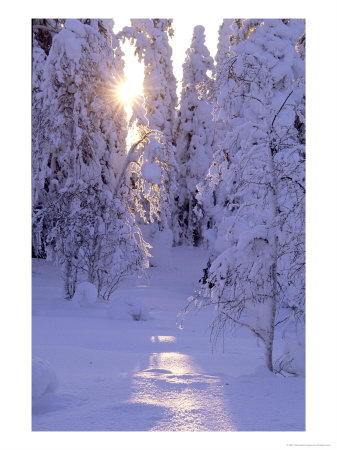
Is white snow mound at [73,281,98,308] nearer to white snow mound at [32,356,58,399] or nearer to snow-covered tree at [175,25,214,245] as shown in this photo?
white snow mound at [32,356,58,399]

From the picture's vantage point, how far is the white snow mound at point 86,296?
39.2 ft

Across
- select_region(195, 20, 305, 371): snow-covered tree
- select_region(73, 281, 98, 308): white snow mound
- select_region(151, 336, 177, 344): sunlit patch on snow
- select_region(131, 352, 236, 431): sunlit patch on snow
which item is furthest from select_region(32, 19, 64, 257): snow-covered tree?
select_region(131, 352, 236, 431): sunlit patch on snow

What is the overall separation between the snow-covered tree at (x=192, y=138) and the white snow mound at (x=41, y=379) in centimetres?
2834

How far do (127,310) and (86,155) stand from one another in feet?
18.5

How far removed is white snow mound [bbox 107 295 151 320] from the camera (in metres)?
11.1

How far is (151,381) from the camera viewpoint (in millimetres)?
4930

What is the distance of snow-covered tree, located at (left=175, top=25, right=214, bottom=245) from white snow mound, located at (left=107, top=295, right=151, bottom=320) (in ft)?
70.1

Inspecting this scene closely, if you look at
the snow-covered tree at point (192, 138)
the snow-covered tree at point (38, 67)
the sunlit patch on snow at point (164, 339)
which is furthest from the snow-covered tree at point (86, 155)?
the snow-covered tree at point (192, 138)

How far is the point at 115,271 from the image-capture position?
511 inches

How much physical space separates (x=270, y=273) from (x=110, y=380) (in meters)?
2.12

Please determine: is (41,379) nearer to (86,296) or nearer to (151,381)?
(151,381)
